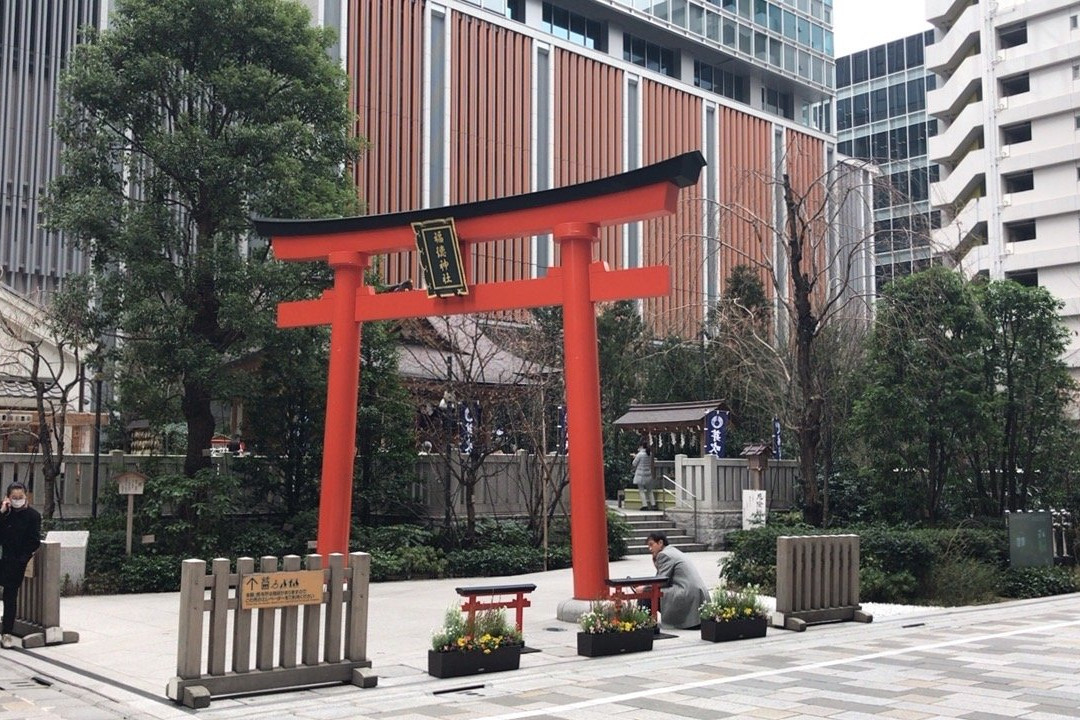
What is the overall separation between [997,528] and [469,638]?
12421 mm

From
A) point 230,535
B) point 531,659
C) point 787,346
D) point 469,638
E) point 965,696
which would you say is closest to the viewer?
point 965,696

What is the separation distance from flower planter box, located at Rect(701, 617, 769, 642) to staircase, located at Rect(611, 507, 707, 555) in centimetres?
1124

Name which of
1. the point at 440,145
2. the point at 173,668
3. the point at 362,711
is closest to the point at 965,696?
the point at 362,711

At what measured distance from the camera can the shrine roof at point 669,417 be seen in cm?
2753

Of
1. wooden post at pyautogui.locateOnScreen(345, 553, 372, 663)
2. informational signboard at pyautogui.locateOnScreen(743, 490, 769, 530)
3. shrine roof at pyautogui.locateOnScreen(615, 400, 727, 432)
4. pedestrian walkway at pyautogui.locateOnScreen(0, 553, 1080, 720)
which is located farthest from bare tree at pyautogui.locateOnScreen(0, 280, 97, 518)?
shrine roof at pyautogui.locateOnScreen(615, 400, 727, 432)

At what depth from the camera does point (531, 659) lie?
10625 mm

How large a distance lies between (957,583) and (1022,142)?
36.8 metres

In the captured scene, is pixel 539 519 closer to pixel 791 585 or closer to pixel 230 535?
pixel 230 535

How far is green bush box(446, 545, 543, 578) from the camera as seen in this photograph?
19.2 m

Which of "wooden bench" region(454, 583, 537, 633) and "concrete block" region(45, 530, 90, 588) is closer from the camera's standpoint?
"wooden bench" region(454, 583, 537, 633)

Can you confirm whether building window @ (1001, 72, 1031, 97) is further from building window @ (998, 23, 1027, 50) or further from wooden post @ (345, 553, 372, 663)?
wooden post @ (345, 553, 372, 663)

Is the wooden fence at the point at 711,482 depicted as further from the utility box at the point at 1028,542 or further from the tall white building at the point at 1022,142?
the tall white building at the point at 1022,142

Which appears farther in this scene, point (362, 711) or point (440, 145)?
point (440, 145)

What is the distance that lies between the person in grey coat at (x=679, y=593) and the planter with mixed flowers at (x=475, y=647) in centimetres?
288
